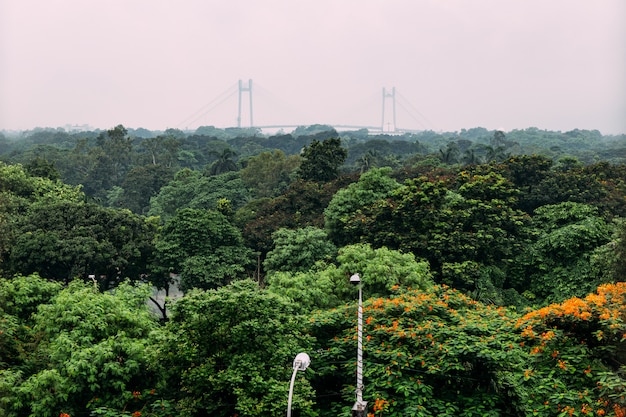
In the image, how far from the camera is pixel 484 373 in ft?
29.3

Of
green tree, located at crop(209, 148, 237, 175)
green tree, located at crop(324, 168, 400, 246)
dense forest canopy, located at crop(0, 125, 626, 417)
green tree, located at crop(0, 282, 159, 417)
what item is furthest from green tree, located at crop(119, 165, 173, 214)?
green tree, located at crop(0, 282, 159, 417)

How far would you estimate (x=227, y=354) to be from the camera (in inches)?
346

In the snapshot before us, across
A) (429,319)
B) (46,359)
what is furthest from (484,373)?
(46,359)

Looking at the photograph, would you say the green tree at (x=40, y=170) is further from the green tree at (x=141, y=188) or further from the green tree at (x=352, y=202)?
the green tree at (x=352, y=202)

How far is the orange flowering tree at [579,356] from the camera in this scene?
7762 mm

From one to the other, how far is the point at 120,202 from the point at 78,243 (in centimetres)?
2591

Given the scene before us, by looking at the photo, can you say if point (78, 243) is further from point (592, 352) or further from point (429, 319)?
point (592, 352)

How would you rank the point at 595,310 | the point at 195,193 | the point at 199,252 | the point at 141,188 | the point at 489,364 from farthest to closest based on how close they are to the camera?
the point at 141,188
the point at 195,193
the point at 199,252
the point at 595,310
the point at 489,364

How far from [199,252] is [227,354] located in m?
11.5

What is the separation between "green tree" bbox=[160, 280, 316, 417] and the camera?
8461 mm

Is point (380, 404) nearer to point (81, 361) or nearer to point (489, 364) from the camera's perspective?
point (489, 364)

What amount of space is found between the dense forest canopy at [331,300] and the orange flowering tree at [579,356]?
32mm


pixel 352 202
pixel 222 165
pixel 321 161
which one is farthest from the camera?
pixel 222 165

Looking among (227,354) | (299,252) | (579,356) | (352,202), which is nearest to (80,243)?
(299,252)
